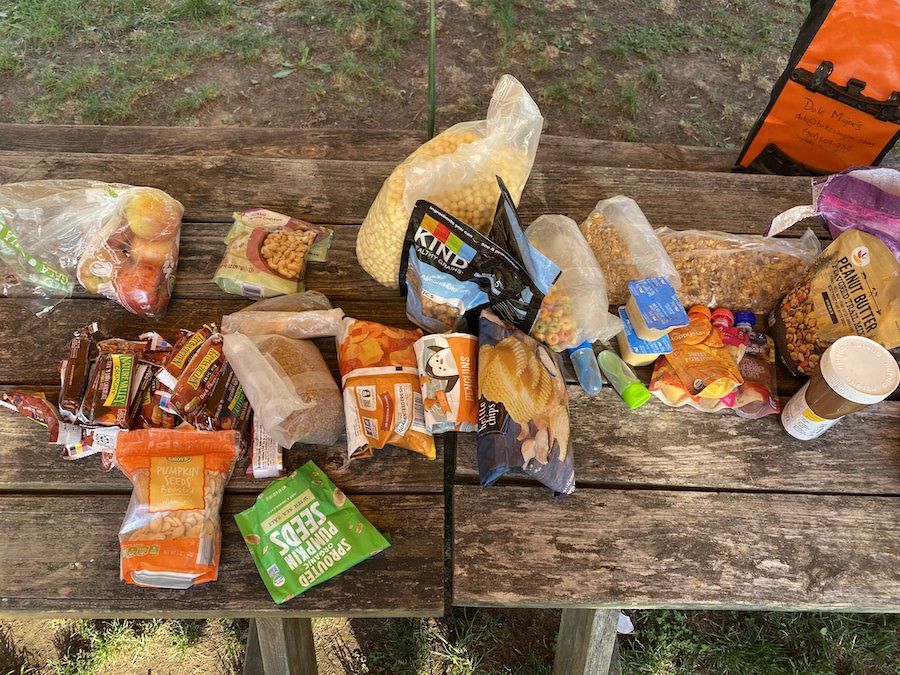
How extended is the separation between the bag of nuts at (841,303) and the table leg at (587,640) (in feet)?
2.21

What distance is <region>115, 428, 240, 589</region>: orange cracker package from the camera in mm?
991

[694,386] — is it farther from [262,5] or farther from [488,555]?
[262,5]

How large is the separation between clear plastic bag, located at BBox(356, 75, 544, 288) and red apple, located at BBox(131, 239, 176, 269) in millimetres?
481

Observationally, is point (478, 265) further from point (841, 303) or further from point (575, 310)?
point (841, 303)

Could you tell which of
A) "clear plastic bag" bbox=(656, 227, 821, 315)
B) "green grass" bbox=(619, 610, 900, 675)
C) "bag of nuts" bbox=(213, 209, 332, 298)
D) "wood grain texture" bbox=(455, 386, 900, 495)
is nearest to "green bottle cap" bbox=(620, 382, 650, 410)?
"wood grain texture" bbox=(455, 386, 900, 495)

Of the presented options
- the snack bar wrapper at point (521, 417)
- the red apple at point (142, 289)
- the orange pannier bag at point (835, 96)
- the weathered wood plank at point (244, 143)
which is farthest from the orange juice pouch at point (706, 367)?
the red apple at point (142, 289)

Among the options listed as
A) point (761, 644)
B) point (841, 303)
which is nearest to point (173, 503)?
point (841, 303)

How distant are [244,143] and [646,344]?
1316mm

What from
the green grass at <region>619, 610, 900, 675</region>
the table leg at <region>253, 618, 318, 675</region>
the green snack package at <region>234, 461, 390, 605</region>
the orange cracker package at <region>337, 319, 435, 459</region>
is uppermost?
the orange cracker package at <region>337, 319, 435, 459</region>

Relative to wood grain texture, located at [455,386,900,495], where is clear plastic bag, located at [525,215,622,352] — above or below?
above

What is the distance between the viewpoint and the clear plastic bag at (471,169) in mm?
1198

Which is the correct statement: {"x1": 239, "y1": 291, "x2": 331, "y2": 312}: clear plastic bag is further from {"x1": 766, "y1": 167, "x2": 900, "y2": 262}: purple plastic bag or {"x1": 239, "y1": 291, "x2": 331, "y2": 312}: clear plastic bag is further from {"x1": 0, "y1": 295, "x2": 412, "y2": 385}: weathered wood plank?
→ {"x1": 766, "y1": 167, "x2": 900, "y2": 262}: purple plastic bag

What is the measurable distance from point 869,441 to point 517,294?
807 mm

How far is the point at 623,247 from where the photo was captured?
4.39 ft
